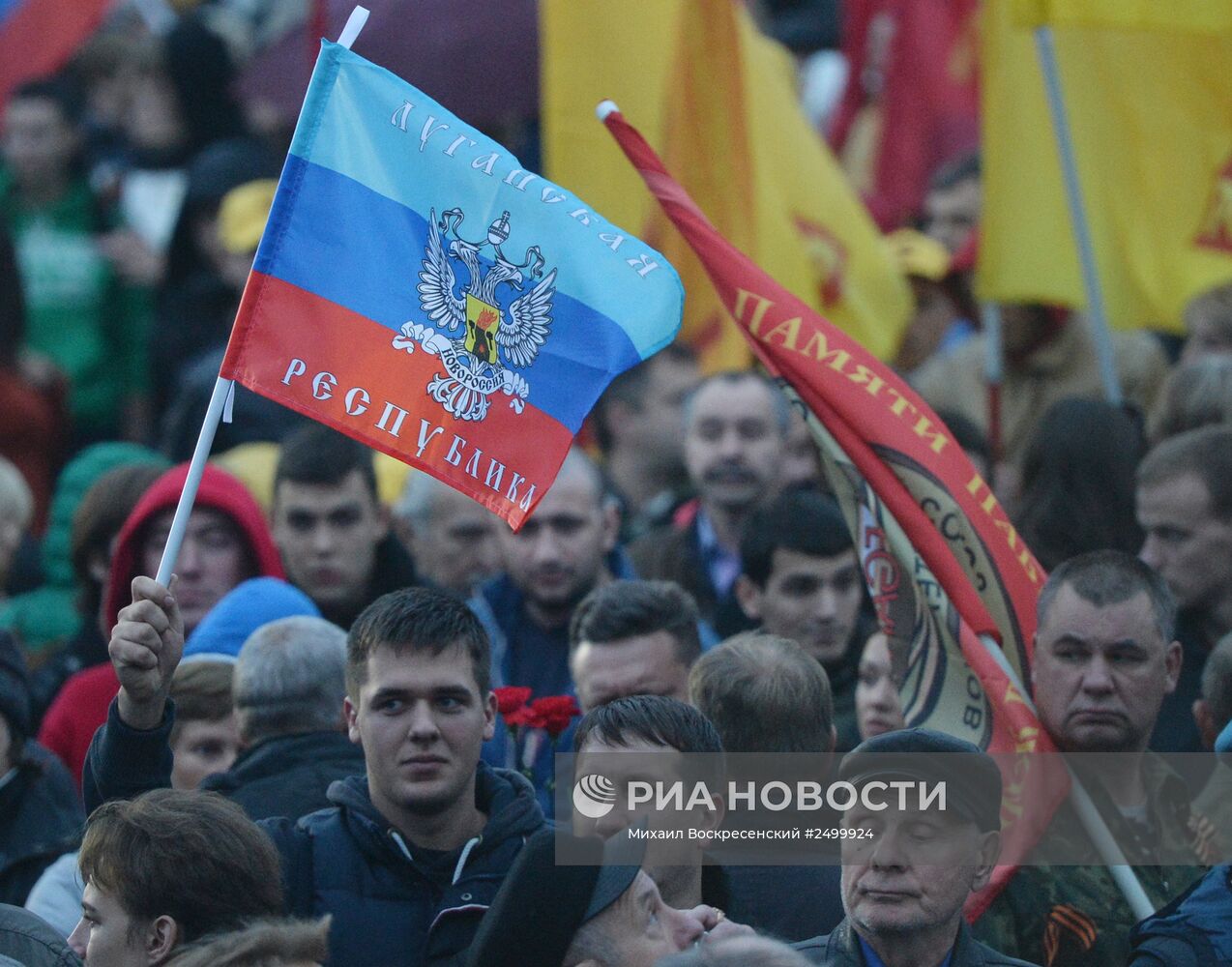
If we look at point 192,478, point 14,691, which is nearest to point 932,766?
point 192,478

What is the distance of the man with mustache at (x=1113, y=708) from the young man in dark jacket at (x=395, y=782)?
4.21 ft

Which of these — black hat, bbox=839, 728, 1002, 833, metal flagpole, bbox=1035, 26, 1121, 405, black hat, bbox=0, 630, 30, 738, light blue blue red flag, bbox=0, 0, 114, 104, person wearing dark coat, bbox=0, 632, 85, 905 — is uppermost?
light blue blue red flag, bbox=0, 0, 114, 104

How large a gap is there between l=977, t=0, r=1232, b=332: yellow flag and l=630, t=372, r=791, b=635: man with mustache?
1002 millimetres

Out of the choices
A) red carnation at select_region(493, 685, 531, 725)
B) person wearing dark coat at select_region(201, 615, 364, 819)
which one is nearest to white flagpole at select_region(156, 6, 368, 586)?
person wearing dark coat at select_region(201, 615, 364, 819)

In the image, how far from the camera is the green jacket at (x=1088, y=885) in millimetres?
4945

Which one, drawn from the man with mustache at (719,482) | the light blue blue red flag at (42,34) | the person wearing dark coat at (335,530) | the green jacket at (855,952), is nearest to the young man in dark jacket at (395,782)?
the green jacket at (855,952)

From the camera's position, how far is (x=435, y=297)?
5066 millimetres

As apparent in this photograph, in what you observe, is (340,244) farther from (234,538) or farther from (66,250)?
(66,250)

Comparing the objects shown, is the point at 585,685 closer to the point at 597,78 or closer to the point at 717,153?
the point at 597,78

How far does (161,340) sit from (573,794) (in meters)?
6.86

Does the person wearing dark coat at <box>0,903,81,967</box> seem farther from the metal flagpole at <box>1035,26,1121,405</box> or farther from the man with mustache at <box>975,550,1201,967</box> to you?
the metal flagpole at <box>1035,26,1121,405</box>

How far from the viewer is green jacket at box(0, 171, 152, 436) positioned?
11078 millimetres

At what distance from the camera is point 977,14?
478 inches

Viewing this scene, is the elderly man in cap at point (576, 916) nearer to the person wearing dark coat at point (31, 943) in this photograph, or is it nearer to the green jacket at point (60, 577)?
the person wearing dark coat at point (31, 943)
